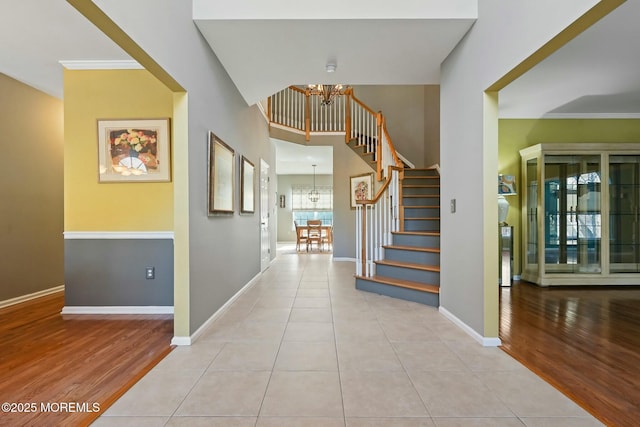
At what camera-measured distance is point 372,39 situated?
9.11ft

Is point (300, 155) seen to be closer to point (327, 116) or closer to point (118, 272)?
point (327, 116)

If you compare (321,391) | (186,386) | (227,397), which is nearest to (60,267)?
(186,386)

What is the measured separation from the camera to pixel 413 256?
13.3 ft

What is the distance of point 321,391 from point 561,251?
447 centimetres

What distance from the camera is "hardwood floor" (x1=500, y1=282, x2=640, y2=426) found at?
1.75m

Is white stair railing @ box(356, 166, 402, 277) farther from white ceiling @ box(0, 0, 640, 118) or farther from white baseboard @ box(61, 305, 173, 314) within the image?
white baseboard @ box(61, 305, 173, 314)

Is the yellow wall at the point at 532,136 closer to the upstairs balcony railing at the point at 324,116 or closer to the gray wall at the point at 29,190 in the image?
the upstairs balcony railing at the point at 324,116

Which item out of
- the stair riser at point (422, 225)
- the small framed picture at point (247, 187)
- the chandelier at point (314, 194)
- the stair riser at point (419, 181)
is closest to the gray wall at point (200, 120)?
the small framed picture at point (247, 187)

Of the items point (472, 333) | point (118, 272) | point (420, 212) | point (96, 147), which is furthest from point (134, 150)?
point (420, 212)

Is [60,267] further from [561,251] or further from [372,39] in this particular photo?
[561,251]

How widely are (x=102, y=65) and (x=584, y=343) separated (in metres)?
5.13

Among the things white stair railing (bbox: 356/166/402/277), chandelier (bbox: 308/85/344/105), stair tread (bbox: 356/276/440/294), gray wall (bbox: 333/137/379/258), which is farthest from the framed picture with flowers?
gray wall (bbox: 333/137/379/258)

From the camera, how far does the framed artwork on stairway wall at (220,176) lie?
2.89 m

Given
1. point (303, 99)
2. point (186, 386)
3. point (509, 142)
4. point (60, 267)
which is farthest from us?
point (303, 99)
